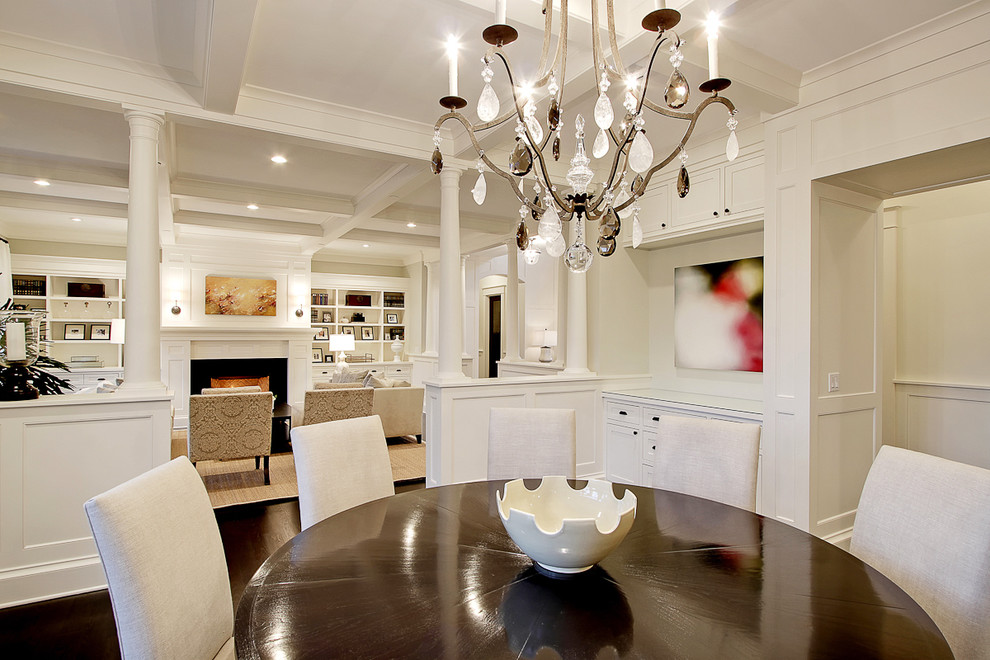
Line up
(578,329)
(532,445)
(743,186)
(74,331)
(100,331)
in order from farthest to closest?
(100,331)
(74,331)
(578,329)
(743,186)
(532,445)

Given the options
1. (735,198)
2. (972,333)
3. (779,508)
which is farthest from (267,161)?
(972,333)

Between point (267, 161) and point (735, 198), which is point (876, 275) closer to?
point (735, 198)

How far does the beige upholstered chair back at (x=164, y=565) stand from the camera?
43.0 inches

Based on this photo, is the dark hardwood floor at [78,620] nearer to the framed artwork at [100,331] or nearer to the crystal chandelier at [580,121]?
the crystal chandelier at [580,121]

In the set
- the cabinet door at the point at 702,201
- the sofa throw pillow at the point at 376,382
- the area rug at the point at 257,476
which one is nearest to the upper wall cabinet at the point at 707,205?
the cabinet door at the point at 702,201

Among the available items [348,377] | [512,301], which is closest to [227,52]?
[512,301]

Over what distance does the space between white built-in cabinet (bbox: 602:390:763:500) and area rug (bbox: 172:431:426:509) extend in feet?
5.75

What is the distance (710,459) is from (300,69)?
2826mm

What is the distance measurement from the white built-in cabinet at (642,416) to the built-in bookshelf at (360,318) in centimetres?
581

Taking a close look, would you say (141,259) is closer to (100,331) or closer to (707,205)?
(707,205)

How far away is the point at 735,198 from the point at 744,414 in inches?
57.0

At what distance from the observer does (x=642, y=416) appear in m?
3.98

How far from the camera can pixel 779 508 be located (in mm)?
3055

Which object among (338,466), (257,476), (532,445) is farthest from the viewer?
(257,476)
